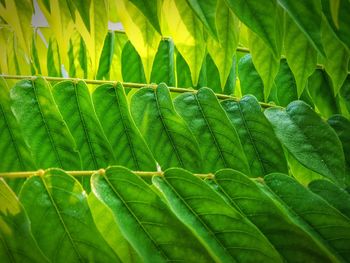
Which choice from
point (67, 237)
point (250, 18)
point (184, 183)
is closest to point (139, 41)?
point (250, 18)

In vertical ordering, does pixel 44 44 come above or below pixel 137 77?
above

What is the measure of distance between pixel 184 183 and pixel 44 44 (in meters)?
0.78

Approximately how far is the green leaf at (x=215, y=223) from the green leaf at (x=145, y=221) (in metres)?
0.02

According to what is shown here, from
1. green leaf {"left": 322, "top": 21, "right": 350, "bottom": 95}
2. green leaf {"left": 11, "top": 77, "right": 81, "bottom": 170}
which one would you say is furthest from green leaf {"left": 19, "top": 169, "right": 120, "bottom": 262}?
green leaf {"left": 322, "top": 21, "right": 350, "bottom": 95}


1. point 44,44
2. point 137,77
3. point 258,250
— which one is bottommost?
point 258,250

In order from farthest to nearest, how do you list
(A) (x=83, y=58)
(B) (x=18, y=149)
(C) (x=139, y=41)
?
(A) (x=83, y=58), (C) (x=139, y=41), (B) (x=18, y=149)

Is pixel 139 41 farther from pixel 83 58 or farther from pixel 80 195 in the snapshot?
pixel 80 195

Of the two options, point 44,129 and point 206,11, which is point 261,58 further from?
point 44,129

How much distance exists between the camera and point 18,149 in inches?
34.9

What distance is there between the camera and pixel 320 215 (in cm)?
79

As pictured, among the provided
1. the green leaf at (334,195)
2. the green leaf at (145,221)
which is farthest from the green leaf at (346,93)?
the green leaf at (145,221)

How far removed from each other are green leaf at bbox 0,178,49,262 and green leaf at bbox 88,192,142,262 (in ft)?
0.40

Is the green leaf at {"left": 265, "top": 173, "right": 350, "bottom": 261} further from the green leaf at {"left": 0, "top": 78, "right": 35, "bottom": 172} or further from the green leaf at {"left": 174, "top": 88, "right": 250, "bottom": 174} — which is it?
the green leaf at {"left": 0, "top": 78, "right": 35, "bottom": 172}

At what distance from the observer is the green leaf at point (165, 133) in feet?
2.96
